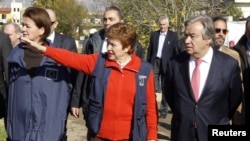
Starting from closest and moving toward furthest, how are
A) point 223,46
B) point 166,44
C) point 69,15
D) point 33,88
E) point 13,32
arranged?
1. point 33,88
2. point 223,46
3. point 13,32
4. point 166,44
5. point 69,15

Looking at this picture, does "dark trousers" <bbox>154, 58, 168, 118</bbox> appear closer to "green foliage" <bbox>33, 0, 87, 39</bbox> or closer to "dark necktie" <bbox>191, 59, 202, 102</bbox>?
"dark necktie" <bbox>191, 59, 202, 102</bbox>

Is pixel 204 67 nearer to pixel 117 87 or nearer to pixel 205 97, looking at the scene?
pixel 205 97

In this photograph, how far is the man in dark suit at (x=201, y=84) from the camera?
4.08m

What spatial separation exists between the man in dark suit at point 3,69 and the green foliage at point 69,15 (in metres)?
49.9

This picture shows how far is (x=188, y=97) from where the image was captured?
13.5 feet

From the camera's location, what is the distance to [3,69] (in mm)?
5852

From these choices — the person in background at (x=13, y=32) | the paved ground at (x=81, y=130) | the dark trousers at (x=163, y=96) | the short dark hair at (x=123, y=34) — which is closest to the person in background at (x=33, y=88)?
the short dark hair at (x=123, y=34)

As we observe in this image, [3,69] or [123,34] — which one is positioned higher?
[123,34]

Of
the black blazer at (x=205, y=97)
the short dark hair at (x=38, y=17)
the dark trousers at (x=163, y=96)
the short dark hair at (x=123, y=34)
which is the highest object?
the short dark hair at (x=38, y=17)

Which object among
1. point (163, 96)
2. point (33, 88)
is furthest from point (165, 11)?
point (33, 88)

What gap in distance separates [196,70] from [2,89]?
6.15 ft

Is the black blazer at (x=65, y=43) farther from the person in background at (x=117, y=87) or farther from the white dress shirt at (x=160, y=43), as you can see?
the white dress shirt at (x=160, y=43)

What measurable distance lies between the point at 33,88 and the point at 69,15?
57589mm

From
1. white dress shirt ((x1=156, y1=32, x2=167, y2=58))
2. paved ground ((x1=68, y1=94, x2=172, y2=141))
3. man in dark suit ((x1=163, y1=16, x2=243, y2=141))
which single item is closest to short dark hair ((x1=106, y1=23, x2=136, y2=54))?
man in dark suit ((x1=163, y1=16, x2=243, y2=141))
